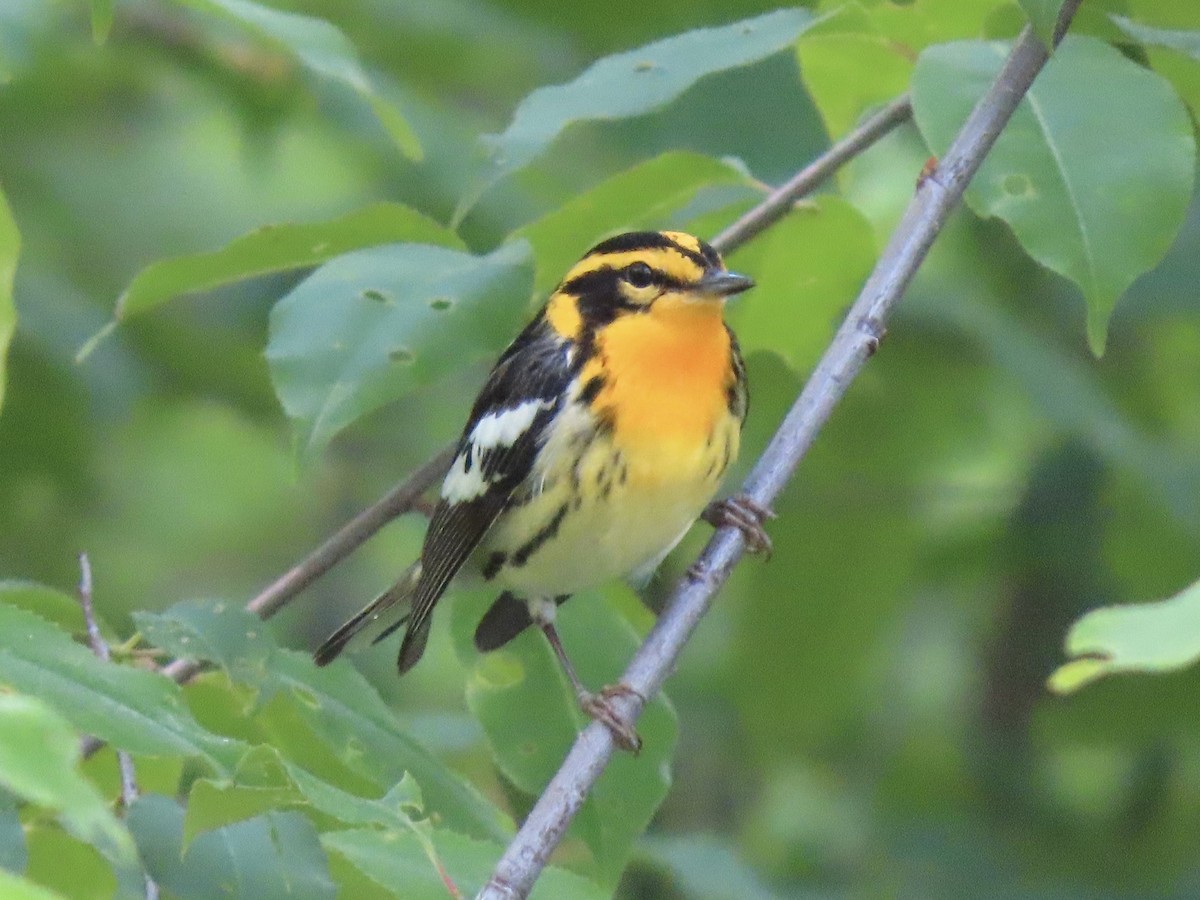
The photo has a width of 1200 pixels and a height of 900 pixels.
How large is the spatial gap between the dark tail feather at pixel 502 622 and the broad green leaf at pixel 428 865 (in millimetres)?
708

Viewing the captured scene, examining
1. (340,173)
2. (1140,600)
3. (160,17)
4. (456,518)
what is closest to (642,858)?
(456,518)

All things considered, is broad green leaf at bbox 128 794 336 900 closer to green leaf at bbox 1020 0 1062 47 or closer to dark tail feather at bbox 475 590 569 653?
dark tail feather at bbox 475 590 569 653

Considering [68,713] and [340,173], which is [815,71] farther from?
[340,173]

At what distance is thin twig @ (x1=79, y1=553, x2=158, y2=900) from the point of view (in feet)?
6.42

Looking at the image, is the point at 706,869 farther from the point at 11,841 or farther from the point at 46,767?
the point at 46,767

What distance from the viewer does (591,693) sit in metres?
2.74

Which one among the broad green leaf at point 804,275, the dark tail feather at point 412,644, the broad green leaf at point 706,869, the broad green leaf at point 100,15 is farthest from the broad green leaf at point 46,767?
the broad green leaf at point 706,869

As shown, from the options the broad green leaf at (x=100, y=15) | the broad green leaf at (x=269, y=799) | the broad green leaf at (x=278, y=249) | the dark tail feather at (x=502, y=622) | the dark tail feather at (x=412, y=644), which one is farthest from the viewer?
the dark tail feather at (x=412, y=644)

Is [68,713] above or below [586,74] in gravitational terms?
below

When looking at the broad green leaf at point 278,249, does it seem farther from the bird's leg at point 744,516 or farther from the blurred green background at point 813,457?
the blurred green background at point 813,457

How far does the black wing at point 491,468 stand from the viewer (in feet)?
10.9

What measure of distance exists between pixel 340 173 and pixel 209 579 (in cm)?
190

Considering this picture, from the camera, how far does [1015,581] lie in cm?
497

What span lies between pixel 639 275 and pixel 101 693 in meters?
1.83
